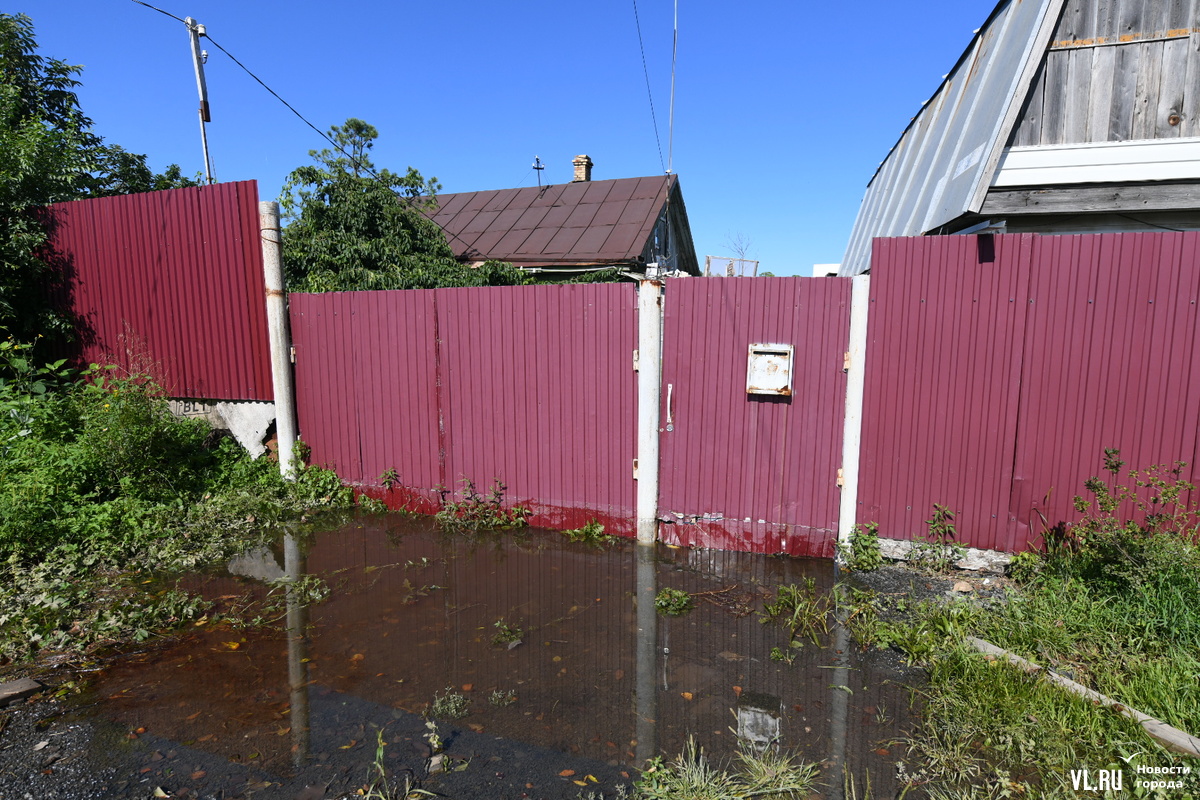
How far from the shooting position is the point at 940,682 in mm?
3080

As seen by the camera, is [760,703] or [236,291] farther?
[236,291]

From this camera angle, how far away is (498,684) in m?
3.22

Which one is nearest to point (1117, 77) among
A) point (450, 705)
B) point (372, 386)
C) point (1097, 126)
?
point (1097, 126)

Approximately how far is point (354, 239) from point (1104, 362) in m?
7.82

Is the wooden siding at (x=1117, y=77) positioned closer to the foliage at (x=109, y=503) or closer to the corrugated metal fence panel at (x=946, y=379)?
the corrugated metal fence panel at (x=946, y=379)

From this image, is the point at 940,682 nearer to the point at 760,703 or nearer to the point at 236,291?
the point at 760,703

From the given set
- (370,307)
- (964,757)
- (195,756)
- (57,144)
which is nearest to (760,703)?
(964,757)

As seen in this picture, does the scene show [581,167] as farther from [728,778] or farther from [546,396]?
[728,778]

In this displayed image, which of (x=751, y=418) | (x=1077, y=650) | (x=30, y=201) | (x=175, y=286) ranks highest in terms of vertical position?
(x=30, y=201)

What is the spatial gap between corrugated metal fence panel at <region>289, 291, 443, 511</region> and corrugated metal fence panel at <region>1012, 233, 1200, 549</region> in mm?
4603

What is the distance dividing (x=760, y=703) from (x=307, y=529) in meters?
4.17

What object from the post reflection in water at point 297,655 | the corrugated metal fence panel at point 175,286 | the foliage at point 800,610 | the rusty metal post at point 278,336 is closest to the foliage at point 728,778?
the foliage at point 800,610

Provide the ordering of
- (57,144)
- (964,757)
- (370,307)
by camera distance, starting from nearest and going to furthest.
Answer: (964,757) → (370,307) → (57,144)

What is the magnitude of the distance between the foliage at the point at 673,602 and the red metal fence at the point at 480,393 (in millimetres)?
1055
